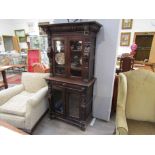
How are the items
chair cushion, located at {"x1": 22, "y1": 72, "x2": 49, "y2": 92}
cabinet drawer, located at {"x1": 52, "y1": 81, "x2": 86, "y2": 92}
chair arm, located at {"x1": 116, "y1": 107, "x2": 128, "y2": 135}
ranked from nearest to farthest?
chair arm, located at {"x1": 116, "y1": 107, "x2": 128, "y2": 135} < cabinet drawer, located at {"x1": 52, "y1": 81, "x2": 86, "y2": 92} < chair cushion, located at {"x1": 22, "y1": 72, "x2": 49, "y2": 92}

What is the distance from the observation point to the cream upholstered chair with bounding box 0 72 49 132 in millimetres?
1803

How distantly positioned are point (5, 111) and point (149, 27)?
15.8 ft

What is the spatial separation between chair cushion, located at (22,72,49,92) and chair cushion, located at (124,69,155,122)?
4.75ft

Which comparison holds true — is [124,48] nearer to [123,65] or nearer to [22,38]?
[123,65]

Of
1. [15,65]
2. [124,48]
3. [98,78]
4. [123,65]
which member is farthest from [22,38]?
[98,78]

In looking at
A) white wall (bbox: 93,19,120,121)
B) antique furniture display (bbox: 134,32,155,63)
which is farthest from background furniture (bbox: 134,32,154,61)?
white wall (bbox: 93,19,120,121)

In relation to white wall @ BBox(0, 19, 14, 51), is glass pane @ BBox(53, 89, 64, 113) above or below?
below

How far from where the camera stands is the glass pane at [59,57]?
1.91 m

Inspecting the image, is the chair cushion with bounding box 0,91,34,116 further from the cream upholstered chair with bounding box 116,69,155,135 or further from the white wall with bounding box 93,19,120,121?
the cream upholstered chair with bounding box 116,69,155,135

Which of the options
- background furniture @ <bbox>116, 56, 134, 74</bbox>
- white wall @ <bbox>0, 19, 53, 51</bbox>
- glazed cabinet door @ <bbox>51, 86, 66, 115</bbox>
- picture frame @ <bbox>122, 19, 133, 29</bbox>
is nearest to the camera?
glazed cabinet door @ <bbox>51, 86, 66, 115</bbox>

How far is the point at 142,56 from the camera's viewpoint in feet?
15.9

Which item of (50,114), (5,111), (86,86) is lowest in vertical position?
(50,114)

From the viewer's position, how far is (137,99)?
1.55 m

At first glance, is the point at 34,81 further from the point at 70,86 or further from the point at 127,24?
the point at 127,24
